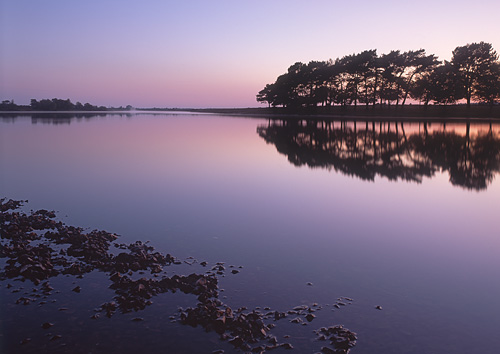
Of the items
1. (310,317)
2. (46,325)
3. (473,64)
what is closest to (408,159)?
(310,317)

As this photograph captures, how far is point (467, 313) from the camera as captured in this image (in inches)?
316

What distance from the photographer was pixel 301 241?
12.7 m

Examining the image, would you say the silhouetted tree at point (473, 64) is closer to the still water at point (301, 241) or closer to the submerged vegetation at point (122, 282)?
the still water at point (301, 241)

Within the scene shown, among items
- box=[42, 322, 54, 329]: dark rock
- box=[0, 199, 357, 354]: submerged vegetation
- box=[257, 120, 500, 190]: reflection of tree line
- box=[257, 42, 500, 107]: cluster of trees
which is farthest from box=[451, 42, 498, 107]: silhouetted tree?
box=[42, 322, 54, 329]: dark rock

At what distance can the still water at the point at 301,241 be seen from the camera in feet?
24.1

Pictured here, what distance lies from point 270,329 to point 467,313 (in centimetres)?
427

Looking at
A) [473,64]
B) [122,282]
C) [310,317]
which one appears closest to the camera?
[310,317]

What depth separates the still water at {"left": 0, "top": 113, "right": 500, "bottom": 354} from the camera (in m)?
7.36

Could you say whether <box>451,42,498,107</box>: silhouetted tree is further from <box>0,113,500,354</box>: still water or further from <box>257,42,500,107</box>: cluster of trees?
<box>0,113,500,354</box>: still water

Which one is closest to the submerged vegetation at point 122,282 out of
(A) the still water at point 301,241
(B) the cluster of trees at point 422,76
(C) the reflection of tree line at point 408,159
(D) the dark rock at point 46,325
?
(D) the dark rock at point 46,325

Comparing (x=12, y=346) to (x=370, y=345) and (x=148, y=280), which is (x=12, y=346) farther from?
(x=370, y=345)

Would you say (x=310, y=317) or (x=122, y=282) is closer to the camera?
(x=310, y=317)

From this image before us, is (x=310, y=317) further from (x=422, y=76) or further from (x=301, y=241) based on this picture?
(x=422, y=76)

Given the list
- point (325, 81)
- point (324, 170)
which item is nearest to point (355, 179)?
point (324, 170)
